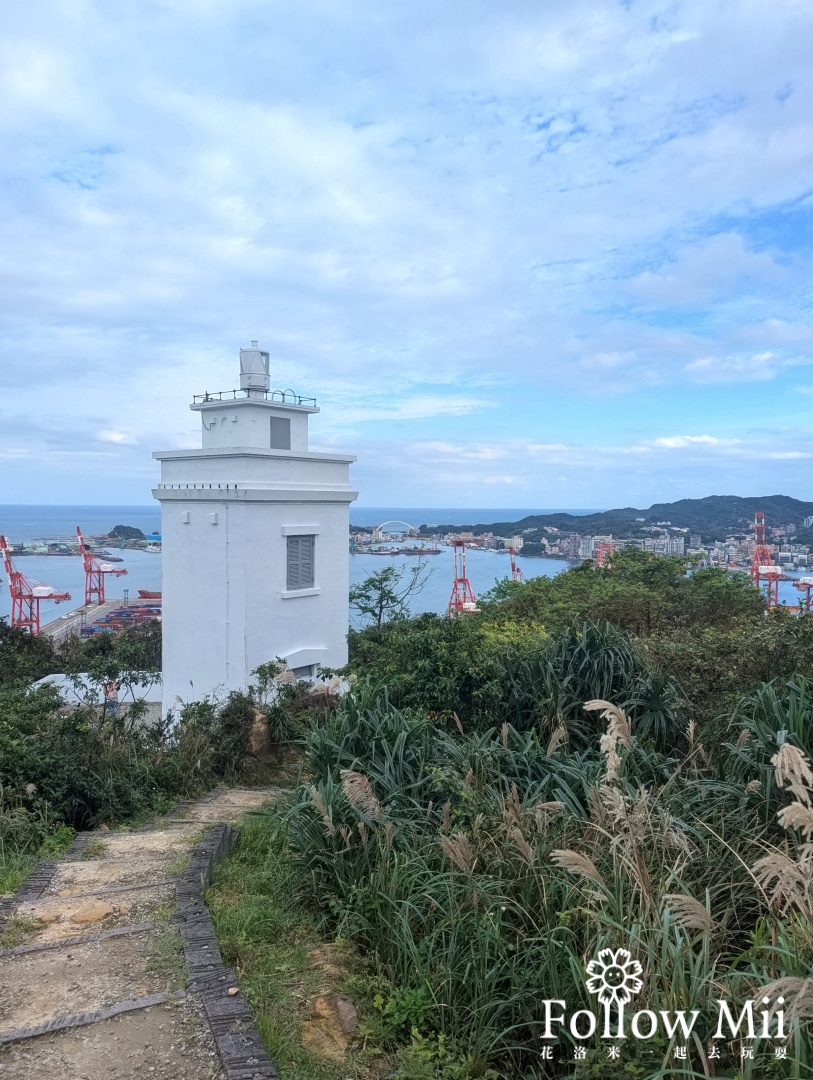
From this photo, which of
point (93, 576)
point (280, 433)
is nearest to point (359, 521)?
point (93, 576)

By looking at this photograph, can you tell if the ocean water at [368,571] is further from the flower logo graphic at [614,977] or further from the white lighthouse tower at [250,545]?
the flower logo graphic at [614,977]

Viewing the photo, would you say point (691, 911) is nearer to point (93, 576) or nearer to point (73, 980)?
point (73, 980)

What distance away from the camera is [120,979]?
11.5 ft

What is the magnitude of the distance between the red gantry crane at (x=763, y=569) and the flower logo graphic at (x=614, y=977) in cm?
791

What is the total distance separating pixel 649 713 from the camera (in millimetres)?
5828

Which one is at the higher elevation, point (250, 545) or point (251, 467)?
point (251, 467)

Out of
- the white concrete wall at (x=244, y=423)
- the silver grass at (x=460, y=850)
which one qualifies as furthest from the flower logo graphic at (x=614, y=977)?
the white concrete wall at (x=244, y=423)

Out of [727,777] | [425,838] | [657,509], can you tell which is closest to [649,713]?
[727,777]

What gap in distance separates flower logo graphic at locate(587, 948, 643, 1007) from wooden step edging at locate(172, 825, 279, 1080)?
1208 millimetres

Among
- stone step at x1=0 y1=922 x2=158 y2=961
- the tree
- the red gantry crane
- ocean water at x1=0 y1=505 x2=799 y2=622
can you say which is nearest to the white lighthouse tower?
ocean water at x1=0 y1=505 x2=799 y2=622

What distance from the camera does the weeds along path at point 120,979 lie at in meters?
2.93

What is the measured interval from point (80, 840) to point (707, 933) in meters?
4.51

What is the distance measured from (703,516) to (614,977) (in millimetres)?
22697

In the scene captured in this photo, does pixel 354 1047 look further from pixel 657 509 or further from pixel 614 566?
pixel 657 509
